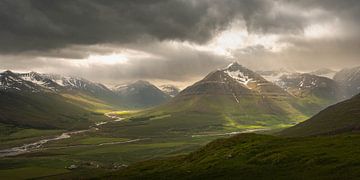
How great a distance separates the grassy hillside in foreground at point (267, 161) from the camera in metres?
78.6

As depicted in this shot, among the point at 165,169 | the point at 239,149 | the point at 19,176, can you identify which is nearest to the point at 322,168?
the point at 239,149

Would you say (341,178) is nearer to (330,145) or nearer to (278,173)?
(278,173)

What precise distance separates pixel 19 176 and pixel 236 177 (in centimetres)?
13865

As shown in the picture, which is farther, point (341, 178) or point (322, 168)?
point (322, 168)

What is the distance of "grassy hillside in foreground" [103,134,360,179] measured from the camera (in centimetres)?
7862

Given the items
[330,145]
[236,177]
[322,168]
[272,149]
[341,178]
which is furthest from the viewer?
[272,149]

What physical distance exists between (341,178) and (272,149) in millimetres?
35245

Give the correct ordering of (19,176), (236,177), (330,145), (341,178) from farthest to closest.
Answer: (19,176) → (330,145) → (236,177) → (341,178)

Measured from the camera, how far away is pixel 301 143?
358 ft

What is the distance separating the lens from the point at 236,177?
85.1 meters

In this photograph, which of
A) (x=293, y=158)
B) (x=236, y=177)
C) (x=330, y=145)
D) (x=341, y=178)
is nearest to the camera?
(x=341, y=178)

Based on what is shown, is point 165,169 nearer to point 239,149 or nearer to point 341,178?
point 239,149

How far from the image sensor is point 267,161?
93.1 meters

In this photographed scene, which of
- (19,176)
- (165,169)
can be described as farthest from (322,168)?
(19,176)
